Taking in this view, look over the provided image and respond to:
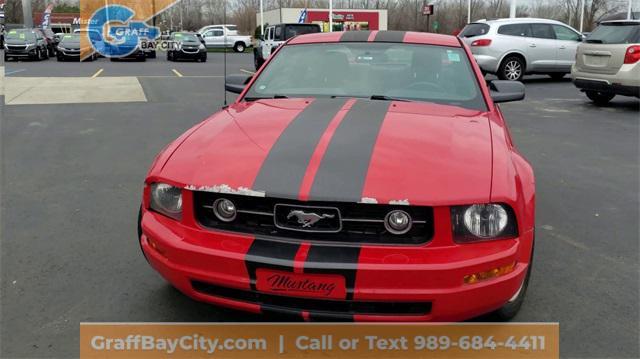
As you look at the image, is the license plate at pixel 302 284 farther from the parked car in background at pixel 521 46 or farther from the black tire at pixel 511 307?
the parked car in background at pixel 521 46

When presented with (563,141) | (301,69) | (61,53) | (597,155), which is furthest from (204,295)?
(61,53)

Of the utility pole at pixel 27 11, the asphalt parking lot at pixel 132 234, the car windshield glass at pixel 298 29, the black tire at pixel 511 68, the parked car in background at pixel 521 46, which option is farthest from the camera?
the utility pole at pixel 27 11

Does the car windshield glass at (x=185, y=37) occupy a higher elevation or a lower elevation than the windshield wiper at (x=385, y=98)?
higher

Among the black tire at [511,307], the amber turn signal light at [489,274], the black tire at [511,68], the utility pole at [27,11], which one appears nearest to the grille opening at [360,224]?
the amber turn signal light at [489,274]

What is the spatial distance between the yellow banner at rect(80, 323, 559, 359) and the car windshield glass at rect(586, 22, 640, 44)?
9495 millimetres

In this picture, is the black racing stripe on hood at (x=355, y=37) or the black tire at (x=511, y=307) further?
the black racing stripe on hood at (x=355, y=37)

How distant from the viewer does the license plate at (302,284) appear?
7.58 feet

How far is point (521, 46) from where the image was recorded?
15594 mm

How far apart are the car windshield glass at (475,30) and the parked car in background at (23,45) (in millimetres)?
18835

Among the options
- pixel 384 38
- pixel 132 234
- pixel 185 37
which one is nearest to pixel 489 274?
pixel 384 38

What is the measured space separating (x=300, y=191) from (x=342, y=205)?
18 centimetres

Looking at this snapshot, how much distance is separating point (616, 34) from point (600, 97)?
143cm

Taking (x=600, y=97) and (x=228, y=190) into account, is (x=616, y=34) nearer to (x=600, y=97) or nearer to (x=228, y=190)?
(x=600, y=97)

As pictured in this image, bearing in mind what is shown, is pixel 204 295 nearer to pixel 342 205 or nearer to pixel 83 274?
pixel 342 205
